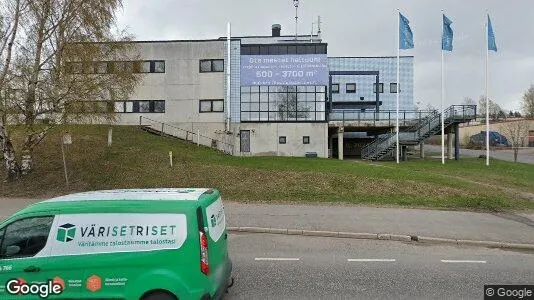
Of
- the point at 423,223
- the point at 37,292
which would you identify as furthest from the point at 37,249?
the point at 423,223

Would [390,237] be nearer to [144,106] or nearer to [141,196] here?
[141,196]

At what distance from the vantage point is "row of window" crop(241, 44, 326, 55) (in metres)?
29.5

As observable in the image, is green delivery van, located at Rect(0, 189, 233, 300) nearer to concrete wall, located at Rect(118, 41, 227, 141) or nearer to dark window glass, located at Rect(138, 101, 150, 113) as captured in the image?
concrete wall, located at Rect(118, 41, 227, 141)

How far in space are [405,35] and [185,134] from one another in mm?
17956

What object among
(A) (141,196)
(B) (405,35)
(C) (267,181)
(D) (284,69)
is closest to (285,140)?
(D) (284,69)

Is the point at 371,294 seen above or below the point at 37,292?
below

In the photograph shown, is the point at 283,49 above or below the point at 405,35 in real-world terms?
below

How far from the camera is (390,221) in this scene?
10375mm

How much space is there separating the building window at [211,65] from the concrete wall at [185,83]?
0.25m

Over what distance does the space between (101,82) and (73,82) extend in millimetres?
1007

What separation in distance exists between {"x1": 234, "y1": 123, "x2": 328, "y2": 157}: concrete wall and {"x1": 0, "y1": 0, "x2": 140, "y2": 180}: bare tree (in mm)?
14178

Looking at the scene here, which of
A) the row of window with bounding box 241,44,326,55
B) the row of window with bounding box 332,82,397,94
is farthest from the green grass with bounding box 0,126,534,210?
the row of window with bounding box 332,82,397,94

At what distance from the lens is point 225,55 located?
29609 millimetres

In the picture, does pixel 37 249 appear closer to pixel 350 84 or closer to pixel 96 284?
pixel 96 284
